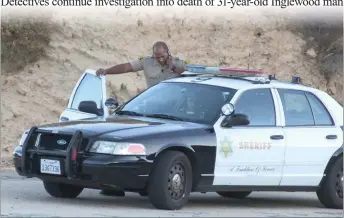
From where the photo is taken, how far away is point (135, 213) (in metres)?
11.2

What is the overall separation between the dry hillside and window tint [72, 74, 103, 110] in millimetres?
4108

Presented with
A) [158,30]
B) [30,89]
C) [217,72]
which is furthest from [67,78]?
[217,72]

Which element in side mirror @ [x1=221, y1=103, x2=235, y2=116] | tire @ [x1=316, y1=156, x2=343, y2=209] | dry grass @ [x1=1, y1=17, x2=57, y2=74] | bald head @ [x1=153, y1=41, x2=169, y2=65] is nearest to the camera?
side mirror @ [x1=221, y1=103, x2=235, y2=116]

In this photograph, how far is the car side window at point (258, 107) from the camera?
40.9ft

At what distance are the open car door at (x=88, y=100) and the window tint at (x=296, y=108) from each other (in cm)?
224

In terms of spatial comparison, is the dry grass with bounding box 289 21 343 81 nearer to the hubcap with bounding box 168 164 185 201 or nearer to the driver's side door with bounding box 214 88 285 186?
the driver's side door with bounding box 214 88 285 186

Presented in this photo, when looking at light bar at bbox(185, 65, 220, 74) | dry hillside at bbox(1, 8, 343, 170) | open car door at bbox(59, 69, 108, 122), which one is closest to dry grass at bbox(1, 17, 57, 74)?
dry hillside at bbox(1, 8, 343, 170)

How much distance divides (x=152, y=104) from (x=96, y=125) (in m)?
1.19

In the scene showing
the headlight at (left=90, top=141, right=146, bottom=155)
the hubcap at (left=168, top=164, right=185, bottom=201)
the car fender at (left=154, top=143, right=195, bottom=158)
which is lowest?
the hubcap at (left=168, top=164, right=185, bottom=201)

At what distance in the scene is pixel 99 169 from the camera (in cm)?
1116

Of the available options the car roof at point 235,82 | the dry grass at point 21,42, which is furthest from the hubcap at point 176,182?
the dry grass at point 21,42

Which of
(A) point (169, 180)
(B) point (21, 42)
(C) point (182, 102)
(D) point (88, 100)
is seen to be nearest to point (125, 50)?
(B) point (21, 42)

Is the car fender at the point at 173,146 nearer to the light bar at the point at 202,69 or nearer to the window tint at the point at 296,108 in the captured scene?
the window tint at the point at 296,108

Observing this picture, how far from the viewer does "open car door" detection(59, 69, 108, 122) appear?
44.2ft
